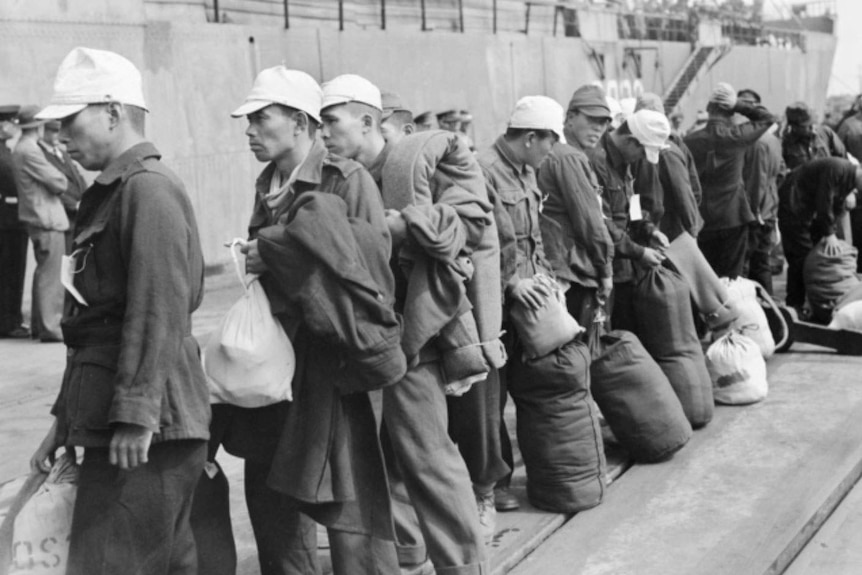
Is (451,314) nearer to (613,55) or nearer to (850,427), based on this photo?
(850,427)

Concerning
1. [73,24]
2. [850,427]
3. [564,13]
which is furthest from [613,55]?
[850,427]

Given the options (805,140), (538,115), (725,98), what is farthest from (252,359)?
(805,140)

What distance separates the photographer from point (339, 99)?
14.8 ft

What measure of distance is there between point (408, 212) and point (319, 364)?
647mm

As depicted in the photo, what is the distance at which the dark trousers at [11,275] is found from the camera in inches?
395

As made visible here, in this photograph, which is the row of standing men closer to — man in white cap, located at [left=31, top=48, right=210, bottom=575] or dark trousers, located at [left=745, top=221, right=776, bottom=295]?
man in white cap, located at [left=31, top=48, right=210, bottom=575]

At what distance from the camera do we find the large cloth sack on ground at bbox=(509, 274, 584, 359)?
544cm

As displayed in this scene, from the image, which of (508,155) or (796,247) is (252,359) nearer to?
(508,155)

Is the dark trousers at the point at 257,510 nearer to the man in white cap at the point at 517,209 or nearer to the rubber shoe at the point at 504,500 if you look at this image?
the man in white cap at the point at 517,209

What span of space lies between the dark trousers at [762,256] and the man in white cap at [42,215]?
552cm

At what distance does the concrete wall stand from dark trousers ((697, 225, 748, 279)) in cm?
579

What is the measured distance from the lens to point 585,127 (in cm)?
655

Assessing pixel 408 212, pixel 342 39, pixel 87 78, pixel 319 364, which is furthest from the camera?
pixel 342 39

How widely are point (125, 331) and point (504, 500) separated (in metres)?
2.67
